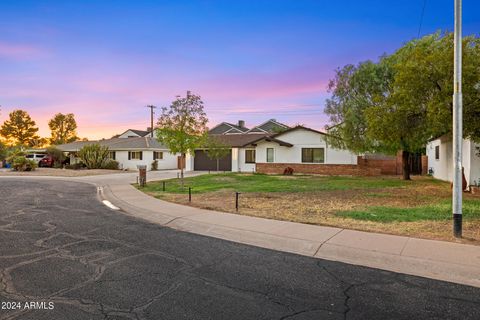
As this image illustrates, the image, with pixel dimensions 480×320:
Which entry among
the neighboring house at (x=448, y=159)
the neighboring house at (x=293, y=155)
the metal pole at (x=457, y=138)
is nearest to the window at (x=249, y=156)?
the neighboring house at (x=293, y=155)

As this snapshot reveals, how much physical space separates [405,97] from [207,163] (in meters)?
26.7

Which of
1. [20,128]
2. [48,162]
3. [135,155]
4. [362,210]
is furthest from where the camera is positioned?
[20,128]

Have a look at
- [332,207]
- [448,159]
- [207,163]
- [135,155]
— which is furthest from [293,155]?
[135,155]

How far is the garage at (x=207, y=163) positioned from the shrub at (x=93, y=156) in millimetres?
11544

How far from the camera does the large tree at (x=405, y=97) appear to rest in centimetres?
1155

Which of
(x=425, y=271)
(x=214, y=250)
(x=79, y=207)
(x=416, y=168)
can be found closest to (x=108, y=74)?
(x=79, y=207)

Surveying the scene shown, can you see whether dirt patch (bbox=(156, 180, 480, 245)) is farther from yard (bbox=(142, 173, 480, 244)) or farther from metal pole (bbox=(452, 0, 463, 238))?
metal pole (bbox=(452, 0, 463, 238))

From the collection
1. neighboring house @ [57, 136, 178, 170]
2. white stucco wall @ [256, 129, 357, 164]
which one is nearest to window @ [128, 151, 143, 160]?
neighboring house @ [57, 136, 178, 170]

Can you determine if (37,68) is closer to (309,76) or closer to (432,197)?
(309,76)

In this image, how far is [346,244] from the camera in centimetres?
664

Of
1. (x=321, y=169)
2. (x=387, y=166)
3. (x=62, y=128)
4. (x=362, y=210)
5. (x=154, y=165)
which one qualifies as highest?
(x=62, y=128)

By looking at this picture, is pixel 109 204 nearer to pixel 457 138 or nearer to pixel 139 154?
pixel 457 138

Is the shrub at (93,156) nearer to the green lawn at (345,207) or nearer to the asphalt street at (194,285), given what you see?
the green lawn at (345,207)

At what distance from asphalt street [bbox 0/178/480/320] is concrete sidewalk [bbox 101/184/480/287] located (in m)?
0.41
